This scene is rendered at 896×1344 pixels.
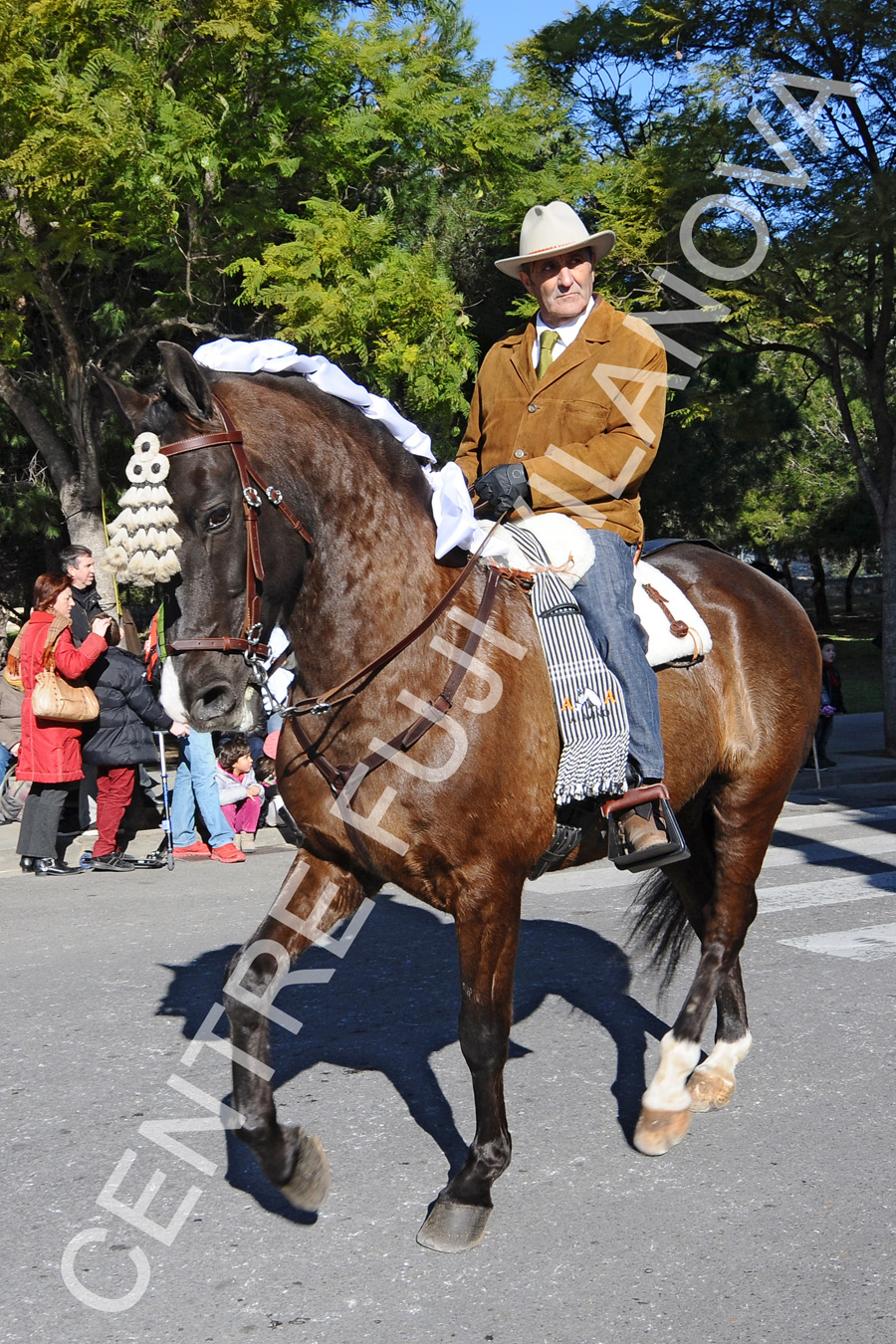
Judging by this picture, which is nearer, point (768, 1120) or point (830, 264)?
point (768, 1120)

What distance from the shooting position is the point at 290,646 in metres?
3.61

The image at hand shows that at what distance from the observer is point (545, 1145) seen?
4.21m

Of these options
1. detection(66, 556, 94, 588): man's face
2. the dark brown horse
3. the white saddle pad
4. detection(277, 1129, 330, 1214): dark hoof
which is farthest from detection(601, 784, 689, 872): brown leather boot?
detection(66, 556, 94, 588): man's face

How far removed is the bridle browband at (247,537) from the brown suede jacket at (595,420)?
3.90 ft

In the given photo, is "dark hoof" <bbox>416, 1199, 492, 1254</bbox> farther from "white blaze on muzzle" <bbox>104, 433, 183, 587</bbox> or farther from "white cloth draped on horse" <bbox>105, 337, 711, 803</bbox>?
"white blaze on muzzle" <bbox>104, 433, 183, 587</bbox>

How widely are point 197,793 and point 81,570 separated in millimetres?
1950

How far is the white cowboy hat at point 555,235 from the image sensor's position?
4.12 m

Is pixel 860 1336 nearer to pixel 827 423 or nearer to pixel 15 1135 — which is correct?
pixel 15 1135

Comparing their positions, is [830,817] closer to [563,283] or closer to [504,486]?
[563,283]

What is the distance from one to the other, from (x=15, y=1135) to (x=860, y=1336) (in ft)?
9.12

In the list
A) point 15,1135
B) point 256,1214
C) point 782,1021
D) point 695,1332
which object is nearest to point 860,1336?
point 695,1332

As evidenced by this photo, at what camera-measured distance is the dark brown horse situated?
321cm

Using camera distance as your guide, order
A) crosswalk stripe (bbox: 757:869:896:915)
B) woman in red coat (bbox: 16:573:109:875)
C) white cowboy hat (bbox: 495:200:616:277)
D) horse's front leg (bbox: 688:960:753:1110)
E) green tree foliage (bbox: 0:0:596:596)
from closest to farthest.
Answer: white cowboy hat (bbox: 495:200:616:277) < horse's front leg (bbox: 688:960:753:1110) < crosswalk stripe (bbox: 757:869:896:915) < woman in red coat (bbox: 16:573:109:875) < green tree foliage (bbox: 0:0:596:596)

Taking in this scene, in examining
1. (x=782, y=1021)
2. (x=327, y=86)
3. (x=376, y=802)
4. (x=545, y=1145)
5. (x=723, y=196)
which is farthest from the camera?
(x=723, y=196)
